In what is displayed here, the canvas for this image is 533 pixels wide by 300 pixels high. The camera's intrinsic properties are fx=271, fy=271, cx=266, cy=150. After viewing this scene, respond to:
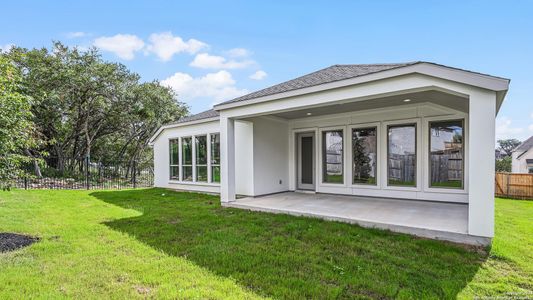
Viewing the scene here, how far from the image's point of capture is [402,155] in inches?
316

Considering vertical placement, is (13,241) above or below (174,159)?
below

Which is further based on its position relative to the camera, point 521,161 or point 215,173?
point 521,161

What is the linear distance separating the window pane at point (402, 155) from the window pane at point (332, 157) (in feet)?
5.06

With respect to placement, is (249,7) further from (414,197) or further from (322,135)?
(414,197)

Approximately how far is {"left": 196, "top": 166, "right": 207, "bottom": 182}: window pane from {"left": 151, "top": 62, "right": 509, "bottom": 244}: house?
4 cm

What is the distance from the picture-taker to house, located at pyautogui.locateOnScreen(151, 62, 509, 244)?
4402 mm

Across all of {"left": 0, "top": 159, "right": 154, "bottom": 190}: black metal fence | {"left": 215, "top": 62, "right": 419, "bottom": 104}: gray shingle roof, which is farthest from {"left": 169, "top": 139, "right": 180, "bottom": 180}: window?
{"left": 215, "top": 62, "right": 419, "bottom": 104}: gray shingle roof

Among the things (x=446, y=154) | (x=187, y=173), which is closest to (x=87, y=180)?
(x=187, y=173)

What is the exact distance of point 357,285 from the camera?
10.4 feet

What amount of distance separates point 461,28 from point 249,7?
792 cm

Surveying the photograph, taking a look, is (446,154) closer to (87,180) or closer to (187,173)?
(187,173)

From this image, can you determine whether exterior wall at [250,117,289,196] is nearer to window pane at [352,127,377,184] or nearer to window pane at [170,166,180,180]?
window pane at [352,127,377,184]

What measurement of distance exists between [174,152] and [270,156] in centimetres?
497

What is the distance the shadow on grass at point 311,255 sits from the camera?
3150 millimetres
